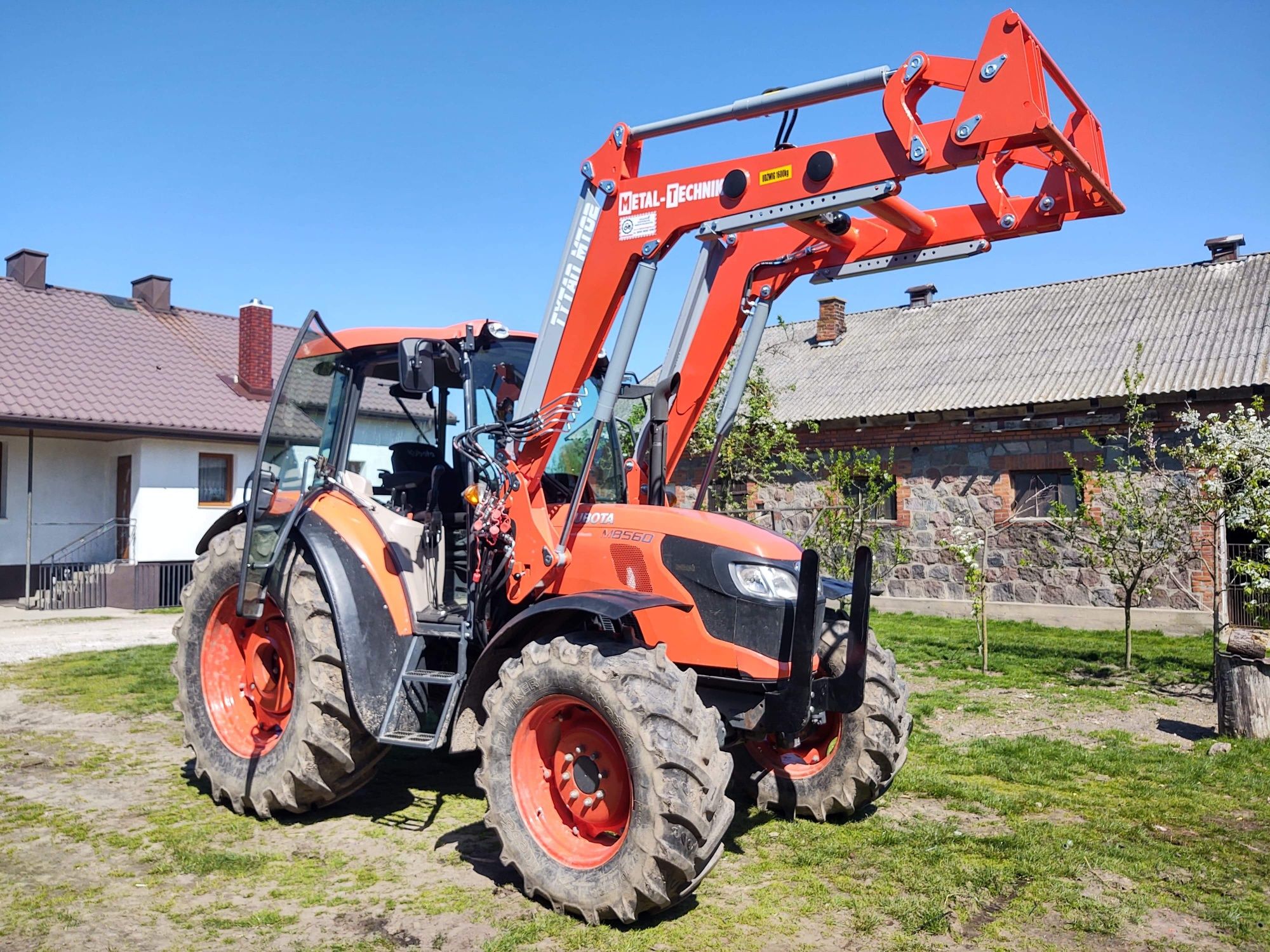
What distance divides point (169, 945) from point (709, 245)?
4296 millimetres

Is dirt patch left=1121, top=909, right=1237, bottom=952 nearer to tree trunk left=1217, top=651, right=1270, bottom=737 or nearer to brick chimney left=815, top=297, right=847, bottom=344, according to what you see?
tree trunk left=1217, top=651, right=1270, bottom=737

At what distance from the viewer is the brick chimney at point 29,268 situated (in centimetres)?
2144

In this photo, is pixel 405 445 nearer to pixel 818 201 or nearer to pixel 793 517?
pixel 818 201

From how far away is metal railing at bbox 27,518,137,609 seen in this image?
18.1m

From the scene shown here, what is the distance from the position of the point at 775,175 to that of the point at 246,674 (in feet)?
13.5

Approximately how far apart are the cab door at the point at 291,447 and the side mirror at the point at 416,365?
0.56 meters

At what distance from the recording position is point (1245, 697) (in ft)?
25.0

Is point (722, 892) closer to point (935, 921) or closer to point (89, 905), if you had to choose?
point (935, 921)

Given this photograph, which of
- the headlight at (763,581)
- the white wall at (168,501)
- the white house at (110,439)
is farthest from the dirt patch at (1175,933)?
the white house at (110,439)

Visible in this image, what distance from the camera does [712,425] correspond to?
581 inches

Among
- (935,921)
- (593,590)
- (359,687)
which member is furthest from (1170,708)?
(359,687)

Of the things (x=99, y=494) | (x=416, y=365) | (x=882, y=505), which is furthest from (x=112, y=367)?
(x=416, y=365)

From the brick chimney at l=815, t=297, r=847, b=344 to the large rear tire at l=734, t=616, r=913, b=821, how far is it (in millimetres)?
17632

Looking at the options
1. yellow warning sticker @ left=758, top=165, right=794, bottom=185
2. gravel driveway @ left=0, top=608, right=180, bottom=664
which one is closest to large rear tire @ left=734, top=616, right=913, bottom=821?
yellow warning sticker @ left=758, top=165, right=794, bottom=185
